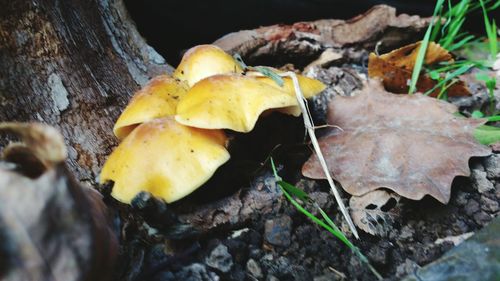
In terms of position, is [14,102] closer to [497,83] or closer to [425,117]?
[425,117]

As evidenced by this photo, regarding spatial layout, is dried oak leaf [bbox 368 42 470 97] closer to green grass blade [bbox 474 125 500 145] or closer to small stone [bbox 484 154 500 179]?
green grass blade [bbox 474 125 500 145]

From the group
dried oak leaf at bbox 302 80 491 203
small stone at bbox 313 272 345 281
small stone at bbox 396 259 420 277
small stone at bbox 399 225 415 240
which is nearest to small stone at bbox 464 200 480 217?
dried oak leaf at bbox 302 80 491 203

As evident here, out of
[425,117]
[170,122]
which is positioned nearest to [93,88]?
[170,122]

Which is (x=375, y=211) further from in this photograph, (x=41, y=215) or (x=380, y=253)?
(x=41, y=215)

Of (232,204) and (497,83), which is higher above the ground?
(232,204)

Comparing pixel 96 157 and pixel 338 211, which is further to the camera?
pixel 96 157

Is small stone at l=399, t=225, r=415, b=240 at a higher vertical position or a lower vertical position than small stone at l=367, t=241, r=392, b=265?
lower

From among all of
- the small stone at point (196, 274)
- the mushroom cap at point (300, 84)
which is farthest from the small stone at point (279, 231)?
the mushroom cap at point (300, 84)
